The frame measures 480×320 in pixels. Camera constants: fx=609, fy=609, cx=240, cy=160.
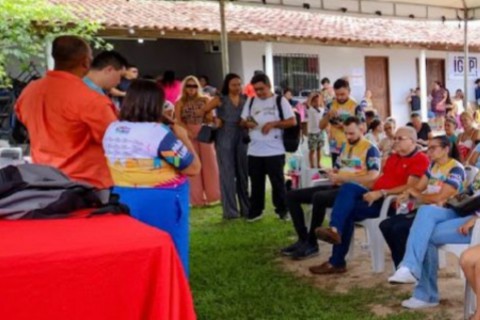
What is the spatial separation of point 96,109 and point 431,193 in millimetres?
2663

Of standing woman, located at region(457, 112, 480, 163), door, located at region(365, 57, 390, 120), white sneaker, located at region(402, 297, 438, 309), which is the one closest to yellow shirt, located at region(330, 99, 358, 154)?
standing woman, located at region(457, 112, 480, 163)

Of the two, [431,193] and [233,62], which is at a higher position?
[233,62]

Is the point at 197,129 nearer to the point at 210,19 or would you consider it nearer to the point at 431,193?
the point at 431,193

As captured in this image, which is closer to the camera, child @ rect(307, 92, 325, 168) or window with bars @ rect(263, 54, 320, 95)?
child @ rect(307, 92, 325, 168)

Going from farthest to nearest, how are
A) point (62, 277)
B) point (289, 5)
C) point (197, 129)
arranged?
point (289, 5), point (197, 129), point (62, 277)

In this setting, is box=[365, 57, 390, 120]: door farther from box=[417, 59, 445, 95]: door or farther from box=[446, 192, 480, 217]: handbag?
box=[446, 192, 480, 217]: handbag

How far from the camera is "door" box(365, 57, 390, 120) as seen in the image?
1789cm

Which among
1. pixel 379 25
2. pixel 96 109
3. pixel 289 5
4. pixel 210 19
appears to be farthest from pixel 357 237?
pixel 379 25

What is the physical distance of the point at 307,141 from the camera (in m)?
11.8

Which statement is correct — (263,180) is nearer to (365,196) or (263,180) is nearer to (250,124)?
(250,124)

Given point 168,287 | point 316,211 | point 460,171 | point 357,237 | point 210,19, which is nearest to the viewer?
point 168,287

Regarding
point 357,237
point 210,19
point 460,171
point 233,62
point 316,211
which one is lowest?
point 357,237

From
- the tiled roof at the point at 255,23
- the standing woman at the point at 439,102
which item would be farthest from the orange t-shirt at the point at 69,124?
the standing woman at the point at 439,102

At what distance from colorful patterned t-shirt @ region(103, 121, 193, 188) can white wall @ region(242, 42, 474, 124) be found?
11.6m
